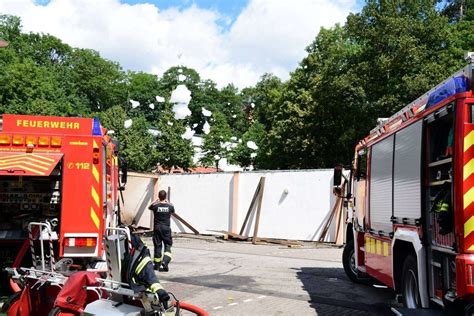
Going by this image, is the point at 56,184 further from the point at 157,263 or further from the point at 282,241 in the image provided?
the point at 282,241

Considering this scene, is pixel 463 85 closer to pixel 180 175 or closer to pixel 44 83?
pixel 180 175

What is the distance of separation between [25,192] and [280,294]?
4464 mm

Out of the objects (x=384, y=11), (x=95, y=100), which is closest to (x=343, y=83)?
(x=384, y=11)

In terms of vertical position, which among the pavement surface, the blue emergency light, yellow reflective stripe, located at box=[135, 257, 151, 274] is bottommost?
the pavement surface

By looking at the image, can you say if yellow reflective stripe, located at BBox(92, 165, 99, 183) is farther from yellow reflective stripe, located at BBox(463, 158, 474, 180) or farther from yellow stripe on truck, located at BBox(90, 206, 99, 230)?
yellow reflective stripe, located at BBox(463, 158, 474, 180)

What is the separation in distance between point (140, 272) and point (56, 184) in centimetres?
375

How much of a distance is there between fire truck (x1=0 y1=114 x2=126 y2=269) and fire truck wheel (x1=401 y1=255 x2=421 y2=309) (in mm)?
4019

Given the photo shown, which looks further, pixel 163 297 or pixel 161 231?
pixel 161 231

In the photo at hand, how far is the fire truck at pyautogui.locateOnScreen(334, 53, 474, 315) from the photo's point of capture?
4.70m

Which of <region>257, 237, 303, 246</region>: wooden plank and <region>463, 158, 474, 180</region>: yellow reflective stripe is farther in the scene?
<region>257, 237, 303, 246</region>: wooden plank

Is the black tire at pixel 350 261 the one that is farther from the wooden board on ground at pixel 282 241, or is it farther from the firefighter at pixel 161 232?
the wooden board on ground at pixel 282 241

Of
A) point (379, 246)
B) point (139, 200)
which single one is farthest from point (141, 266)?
point (139, 200)

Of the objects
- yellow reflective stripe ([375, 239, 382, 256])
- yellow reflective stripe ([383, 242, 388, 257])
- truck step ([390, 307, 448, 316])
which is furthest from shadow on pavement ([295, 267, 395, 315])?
truck step ([390, 307, 448, 316])

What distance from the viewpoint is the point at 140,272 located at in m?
4.91
